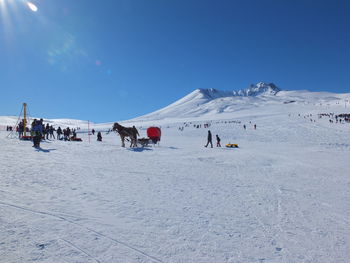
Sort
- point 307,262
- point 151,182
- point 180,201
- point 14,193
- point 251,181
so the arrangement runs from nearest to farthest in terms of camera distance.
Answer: point 307,262
point 14,193
point 180,201
point 151,182
point 251,181

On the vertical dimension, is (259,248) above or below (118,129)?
below

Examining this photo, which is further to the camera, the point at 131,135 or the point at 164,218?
the point at 131,135

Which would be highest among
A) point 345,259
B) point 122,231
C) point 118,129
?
point 118,129

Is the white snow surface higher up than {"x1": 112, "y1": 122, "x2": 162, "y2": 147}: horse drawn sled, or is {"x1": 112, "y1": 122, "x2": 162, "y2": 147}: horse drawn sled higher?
{"x1": 112, "y1": 122, "x2": 162, "y2": 147}: horse drawn sled

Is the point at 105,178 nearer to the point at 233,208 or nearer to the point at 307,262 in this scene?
the point at 233,208

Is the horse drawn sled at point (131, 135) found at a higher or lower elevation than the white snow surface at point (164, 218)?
higher

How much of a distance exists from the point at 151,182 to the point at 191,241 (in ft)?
14.1

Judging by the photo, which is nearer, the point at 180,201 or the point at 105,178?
the point at 180,201

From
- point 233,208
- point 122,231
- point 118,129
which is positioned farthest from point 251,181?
point 118,129

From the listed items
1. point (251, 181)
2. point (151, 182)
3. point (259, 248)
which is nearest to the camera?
point (259, 248)

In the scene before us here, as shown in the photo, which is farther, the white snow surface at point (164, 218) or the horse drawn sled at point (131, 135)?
the horse drawn sled at point (131, 135)

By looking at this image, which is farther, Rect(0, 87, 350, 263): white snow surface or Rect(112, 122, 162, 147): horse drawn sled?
Rect(112, 122, 162, 147): horse drawn sled

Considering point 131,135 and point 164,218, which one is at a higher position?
point 131,135

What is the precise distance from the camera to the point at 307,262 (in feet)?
11.9
